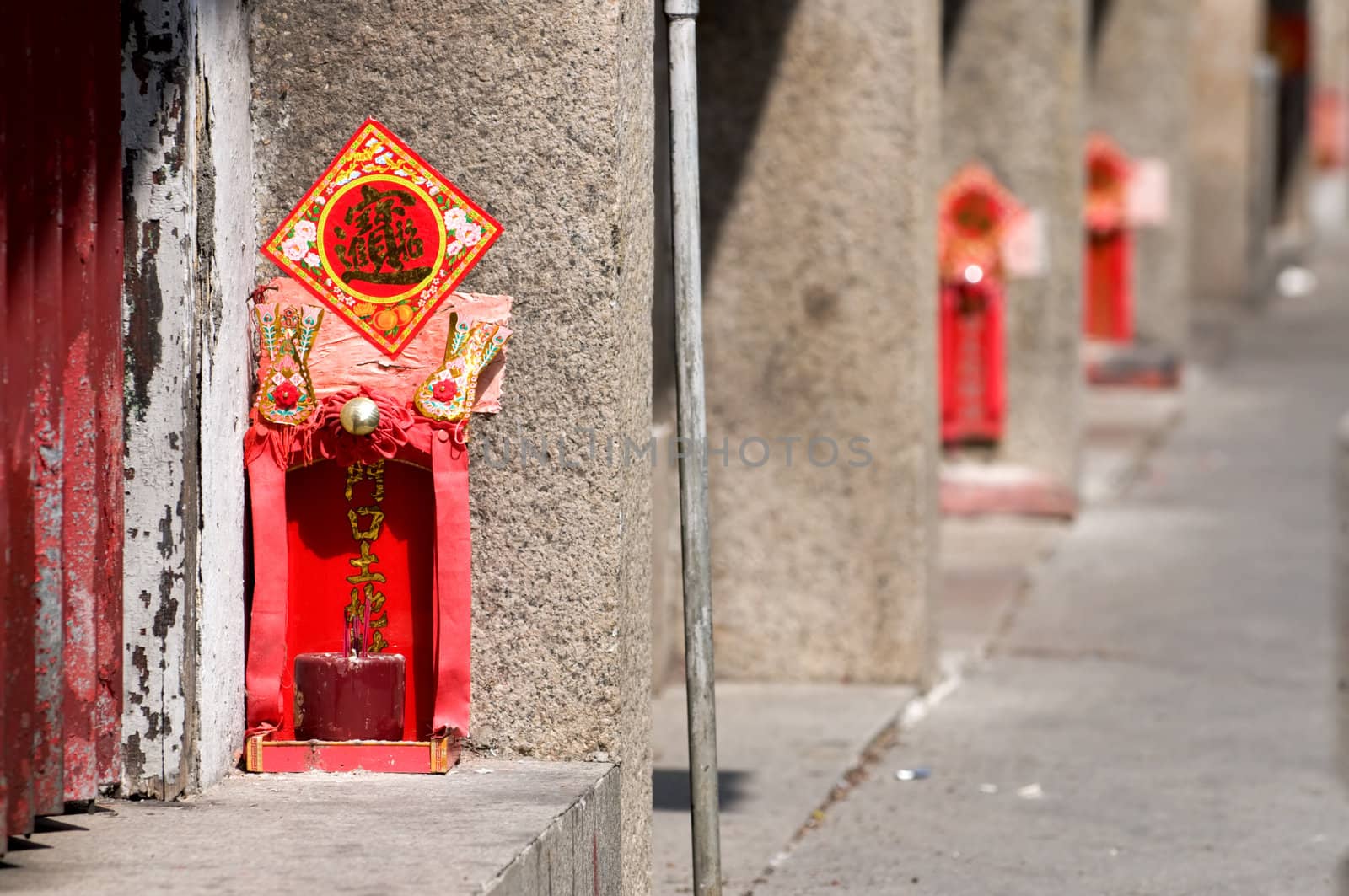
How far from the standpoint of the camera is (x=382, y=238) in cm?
421

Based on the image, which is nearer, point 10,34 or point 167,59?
point 10,34

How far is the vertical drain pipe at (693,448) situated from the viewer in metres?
4.12

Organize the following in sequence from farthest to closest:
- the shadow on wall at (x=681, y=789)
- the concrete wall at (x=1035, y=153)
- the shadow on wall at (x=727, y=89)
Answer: the concrete wall at (x=1035, y=153), the shadow on wall at (x=727, y=89), the shadow on wall at (x=681, y=789)

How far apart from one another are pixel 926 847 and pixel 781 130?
2.72m

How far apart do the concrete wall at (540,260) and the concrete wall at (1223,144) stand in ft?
48.5

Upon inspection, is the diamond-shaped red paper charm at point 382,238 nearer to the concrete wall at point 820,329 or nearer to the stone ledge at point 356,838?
the stone ledge at point 356,838

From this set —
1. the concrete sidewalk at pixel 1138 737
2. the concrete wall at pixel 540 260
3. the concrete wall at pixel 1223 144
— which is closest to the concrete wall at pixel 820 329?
the concrete sidewalk at pixel 1138 737

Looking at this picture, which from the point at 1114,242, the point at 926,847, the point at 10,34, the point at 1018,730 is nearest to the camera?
the point at 10,34

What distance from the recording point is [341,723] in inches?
165

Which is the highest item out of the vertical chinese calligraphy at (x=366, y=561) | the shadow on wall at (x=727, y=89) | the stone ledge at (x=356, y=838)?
the shadow on wall at (x=727, y=89)

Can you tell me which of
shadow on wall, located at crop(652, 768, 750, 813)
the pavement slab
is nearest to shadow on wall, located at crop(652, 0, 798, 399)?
the pavement slab

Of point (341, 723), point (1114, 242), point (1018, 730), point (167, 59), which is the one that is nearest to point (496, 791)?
point (341, 723)

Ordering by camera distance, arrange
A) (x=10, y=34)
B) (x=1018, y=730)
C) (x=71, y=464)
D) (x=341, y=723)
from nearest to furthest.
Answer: (x=10, y=34) < (x=71, y=464) < (x=341, y=723) < (x=1018, y=730)

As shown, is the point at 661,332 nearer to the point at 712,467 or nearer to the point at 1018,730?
the point at 712,467
